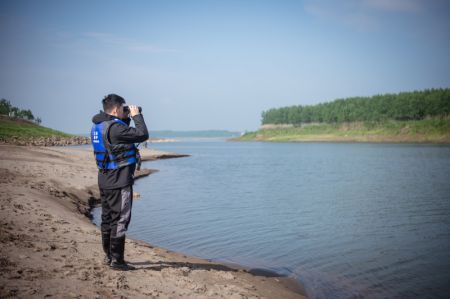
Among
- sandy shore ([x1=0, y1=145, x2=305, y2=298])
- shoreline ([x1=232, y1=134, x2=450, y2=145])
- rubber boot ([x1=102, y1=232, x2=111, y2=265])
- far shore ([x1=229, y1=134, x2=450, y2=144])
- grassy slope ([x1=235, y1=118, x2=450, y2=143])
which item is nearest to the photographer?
sandy shore ([x1=0, y1=145, x2=305, y2=298])

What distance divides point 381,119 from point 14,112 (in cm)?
12151

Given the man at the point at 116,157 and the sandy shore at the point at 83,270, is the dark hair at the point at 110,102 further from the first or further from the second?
the sandy shore at the point at 83,270

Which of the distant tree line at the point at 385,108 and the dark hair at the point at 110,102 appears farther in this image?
the distant tree line at the point at 385,108

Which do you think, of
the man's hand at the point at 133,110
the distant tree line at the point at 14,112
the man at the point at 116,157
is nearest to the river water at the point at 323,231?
the man at the point at 116,157

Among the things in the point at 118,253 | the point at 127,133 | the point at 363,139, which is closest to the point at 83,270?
the point at 118,253

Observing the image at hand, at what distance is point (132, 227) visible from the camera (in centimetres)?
1510

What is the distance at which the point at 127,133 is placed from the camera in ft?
23.2

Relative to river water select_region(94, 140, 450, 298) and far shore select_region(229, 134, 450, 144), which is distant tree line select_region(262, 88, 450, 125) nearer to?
far shore select_region(229, 134, 450, 144)

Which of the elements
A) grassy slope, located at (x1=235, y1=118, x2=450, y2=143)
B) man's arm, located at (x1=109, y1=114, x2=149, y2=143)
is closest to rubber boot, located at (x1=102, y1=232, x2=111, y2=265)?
man's arm, located at (x1=109, y1=114, x2=149, y2=143)

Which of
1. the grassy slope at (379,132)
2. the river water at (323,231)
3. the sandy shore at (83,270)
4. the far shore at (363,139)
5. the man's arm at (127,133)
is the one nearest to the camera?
the sandy shore at (83,270)

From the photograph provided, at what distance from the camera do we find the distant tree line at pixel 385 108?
123 m

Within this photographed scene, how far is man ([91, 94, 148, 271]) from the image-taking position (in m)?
7.15

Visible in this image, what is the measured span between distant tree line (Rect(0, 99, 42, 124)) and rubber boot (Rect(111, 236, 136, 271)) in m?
88.4

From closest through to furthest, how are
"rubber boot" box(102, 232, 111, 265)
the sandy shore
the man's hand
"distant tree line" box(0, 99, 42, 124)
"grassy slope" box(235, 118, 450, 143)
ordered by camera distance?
the sandy shore < the man's hand < "rubber boot" box(102, 232, 111, 265) < "distant tree line" box(0, 99, 42, 124) < "grassy slope" box(235, 118, 450, 143)
